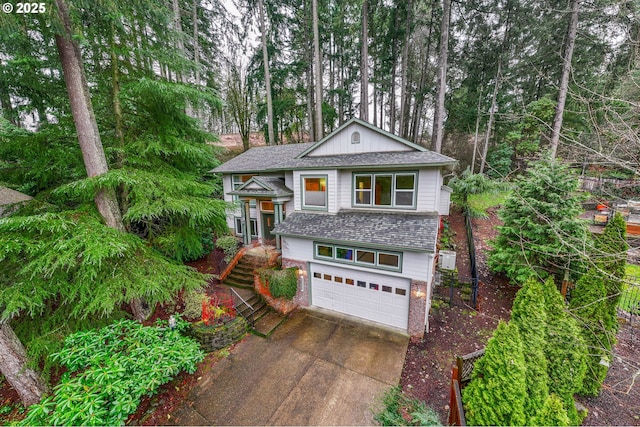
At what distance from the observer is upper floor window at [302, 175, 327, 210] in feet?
33.9

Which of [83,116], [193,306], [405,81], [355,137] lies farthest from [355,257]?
[405,81]

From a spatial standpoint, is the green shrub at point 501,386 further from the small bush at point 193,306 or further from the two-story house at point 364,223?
the small bush at point 193,306

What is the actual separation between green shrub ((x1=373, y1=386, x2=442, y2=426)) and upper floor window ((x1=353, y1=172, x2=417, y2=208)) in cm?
606

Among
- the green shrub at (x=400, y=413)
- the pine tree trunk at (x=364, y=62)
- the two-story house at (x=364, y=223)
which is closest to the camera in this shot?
the green shrub at (x=400, y=413)

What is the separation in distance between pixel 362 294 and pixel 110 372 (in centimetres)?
734

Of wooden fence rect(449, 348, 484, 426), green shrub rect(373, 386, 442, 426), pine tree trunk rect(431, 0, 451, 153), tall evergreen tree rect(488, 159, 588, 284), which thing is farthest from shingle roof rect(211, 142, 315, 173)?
wooden fence rect(449, 348, 484, 426)

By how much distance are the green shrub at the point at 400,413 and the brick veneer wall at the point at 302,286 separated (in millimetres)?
4712

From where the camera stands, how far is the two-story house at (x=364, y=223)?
815cm

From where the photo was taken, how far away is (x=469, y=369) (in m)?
6.17

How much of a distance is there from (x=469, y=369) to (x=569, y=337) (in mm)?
2301

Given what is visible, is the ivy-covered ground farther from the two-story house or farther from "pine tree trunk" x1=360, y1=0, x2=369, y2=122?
"pine tree trunk" x1=360, y1=0, x2=369, y2=122

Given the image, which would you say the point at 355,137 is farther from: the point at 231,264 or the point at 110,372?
the point at 110,372

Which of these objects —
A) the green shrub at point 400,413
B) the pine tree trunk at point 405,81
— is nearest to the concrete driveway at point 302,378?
the green shrub at point 400,413

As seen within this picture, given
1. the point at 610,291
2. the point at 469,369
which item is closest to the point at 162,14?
the point at 469,369
